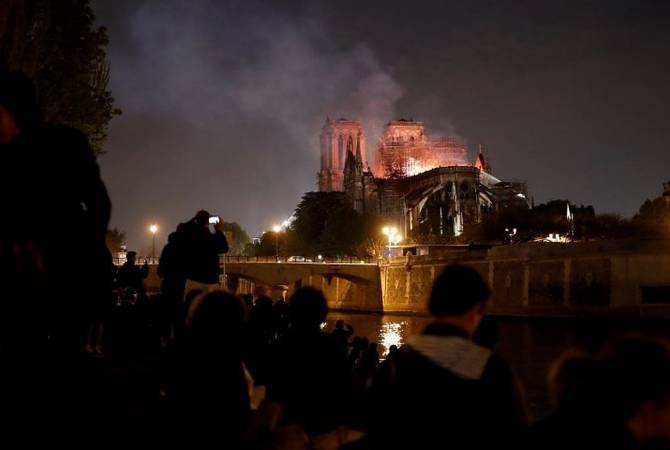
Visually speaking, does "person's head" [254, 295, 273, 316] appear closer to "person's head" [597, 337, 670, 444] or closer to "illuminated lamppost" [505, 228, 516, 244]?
"person's head" [597, 337, 670, 444]

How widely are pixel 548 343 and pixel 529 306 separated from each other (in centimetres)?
1417

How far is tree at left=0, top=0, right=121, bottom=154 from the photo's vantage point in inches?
691

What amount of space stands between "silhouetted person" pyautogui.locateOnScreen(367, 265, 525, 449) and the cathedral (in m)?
82.4

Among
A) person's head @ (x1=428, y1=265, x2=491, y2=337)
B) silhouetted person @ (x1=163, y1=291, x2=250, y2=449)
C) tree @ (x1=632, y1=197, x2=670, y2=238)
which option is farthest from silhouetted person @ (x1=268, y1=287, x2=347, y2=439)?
tree @ (x1=632, y1=197, x2=670, y2=238)

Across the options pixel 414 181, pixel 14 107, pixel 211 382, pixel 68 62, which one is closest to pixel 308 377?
pixel 211 382

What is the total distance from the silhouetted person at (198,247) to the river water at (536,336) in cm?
1005

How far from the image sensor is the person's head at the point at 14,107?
9.93 ft

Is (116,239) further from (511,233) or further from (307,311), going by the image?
(307,311)

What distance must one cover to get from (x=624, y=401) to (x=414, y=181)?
99.0m

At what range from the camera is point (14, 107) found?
3.06 m

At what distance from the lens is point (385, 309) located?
→ 60.2 meters

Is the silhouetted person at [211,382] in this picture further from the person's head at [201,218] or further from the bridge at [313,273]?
the bridge at [313,273]

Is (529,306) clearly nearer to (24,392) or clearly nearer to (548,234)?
(548,234)

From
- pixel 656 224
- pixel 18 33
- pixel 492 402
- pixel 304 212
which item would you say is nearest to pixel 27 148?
pixel 492 402
